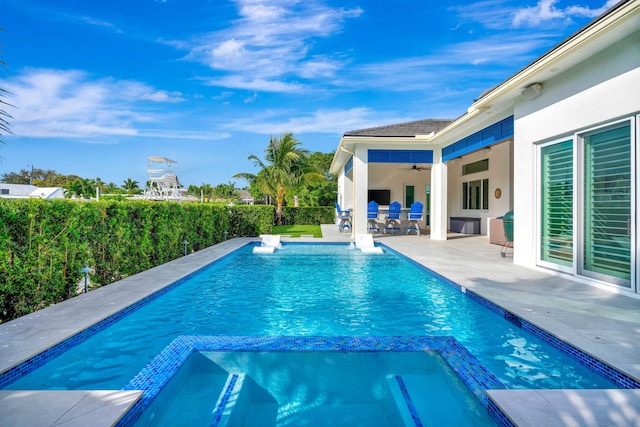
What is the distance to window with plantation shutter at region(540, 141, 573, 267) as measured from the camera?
6.47 m

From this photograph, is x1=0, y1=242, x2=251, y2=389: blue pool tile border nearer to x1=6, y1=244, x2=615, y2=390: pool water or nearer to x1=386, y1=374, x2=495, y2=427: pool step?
x1=6, y1=244, x2=615, y2=390: pool water

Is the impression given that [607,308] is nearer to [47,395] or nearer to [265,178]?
[47,395]

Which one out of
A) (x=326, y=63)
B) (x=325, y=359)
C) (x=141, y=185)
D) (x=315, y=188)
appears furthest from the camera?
(x=141, y=185)

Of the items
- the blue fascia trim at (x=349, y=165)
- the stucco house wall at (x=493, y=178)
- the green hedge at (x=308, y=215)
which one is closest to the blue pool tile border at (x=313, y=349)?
the stucco house wall at (x=493, y=178)

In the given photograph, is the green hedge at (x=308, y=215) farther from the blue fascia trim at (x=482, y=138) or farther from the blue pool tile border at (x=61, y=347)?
the blue pool tile border at (x=61, y=347)

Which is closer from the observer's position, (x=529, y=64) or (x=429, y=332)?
(x=429, y=332)

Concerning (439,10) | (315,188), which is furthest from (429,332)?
(315,188)

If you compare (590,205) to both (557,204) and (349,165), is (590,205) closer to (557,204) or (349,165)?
(557,204)

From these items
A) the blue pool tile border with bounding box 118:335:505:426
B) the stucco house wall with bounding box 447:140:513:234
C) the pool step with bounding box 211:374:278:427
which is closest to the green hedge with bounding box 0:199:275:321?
the blue pool tile border with bounding box 118:335:505:426

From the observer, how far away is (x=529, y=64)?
634cm

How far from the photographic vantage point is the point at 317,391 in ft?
10.1

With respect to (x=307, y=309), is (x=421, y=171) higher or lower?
higher

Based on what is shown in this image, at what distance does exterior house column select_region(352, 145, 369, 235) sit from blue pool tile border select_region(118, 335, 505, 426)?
1060 centimetres

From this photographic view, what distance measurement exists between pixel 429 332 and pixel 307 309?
1783mm
